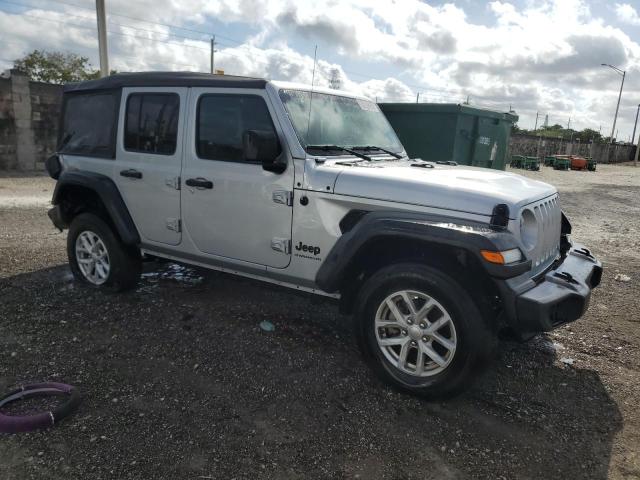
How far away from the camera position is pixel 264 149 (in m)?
3.44

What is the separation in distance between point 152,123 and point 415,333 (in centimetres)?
292

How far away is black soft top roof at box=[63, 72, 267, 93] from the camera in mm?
3873

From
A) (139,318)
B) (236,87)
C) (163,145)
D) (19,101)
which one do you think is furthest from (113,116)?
(19,101)

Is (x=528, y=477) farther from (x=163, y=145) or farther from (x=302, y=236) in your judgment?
(x=163, y=145)

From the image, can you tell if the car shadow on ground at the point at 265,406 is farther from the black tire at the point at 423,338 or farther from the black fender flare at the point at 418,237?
the black fender flare at the point at 418,237

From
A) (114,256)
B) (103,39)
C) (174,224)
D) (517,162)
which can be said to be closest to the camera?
(174,224)

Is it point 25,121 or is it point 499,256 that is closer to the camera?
point 499,256

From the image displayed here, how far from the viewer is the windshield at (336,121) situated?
374cm

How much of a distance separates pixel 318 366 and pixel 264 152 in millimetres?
1579

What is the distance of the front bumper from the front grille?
86mm

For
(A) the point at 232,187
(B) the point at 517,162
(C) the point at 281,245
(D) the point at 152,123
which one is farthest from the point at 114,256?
(B) the point at 517,162

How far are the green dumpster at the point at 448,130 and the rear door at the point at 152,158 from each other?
3.95 meters

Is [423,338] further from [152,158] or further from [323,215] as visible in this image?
[152,158]

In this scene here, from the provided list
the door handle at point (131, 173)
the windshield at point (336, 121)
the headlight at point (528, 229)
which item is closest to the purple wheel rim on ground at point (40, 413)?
the door handle at point (131, 173)
